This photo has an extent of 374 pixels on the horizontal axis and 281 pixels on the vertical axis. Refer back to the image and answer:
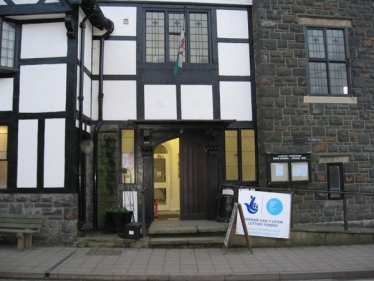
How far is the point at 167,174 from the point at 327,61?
21.1 ft

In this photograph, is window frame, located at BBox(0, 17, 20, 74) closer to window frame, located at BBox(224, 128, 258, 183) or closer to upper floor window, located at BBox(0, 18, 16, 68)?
upper floor window, located at BBox(0, 18, 16, 68)

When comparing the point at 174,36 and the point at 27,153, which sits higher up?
the point at 174,36

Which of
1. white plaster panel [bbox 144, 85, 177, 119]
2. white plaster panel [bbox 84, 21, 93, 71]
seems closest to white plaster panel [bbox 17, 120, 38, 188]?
white plaster panel [bbox 84, 21, 93, 71]

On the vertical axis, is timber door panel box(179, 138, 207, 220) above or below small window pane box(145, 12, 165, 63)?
below

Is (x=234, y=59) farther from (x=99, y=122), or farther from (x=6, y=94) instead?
(x=6, y=94)

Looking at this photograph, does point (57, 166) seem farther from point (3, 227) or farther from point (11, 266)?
point (11, 266)

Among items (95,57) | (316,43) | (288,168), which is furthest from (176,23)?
(288,168)

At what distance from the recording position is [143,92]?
956 centimetres

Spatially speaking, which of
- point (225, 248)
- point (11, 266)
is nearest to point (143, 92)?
point (225, 248)

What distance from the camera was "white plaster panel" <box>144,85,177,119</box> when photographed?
375 inches

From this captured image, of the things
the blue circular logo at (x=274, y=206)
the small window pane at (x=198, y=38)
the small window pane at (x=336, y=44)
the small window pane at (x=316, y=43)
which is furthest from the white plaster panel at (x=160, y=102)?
the small window pane at (x=336, y=44)

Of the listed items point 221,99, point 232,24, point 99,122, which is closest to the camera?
point 99,122

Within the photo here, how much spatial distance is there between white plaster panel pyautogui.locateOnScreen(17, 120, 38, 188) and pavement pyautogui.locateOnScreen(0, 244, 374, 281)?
152 cm

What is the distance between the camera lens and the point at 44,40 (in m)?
8.41
